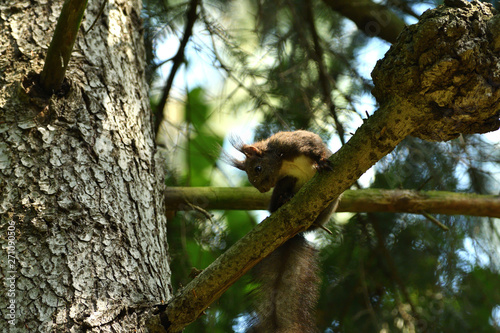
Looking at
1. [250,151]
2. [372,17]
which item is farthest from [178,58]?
[372,17]

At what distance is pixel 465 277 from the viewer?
121 inches

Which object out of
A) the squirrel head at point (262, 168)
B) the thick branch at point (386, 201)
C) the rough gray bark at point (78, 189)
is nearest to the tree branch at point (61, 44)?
the rough gray bark at point (78, 189)

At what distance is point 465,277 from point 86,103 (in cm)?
264

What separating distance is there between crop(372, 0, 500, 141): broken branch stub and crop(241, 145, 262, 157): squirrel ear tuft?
1.40m

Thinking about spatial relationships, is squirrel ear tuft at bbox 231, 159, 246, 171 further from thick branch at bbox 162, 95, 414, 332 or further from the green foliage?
thick branch at bbox 162, 95, 414, 332

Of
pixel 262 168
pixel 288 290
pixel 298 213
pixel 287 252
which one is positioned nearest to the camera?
pixel 298 213

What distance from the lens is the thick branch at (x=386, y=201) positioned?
103 inches

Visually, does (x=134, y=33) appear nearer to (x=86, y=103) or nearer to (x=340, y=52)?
(x=86, y=103)

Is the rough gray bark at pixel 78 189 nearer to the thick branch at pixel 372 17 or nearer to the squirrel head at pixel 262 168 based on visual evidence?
the squirrel head at pixel 262 168

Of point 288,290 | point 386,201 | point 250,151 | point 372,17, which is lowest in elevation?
point 288,290

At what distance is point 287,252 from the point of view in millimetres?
2453

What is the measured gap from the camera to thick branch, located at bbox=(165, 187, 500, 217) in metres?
2.63

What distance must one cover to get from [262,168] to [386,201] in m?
0.75

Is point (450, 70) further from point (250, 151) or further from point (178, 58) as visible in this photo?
point (178, 58)
